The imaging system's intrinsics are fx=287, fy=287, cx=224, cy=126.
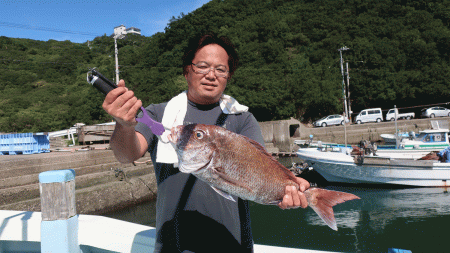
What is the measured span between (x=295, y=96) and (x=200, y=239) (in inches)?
1587

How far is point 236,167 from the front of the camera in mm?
1455

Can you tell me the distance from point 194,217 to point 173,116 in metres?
0.60

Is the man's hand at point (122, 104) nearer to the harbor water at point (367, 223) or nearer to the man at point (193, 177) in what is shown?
the man at point (193, 177)

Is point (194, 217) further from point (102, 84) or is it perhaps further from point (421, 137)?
point (421, 137)

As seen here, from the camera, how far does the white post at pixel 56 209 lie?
2.20 m

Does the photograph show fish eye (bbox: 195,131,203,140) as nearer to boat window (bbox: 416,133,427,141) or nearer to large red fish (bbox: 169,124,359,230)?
large red fish (bbox: 169,124,359,230)

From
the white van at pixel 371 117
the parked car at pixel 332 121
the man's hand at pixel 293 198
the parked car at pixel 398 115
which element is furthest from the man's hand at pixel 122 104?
the parked car at pixel 398 115

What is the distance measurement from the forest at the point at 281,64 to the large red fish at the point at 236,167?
112 feet

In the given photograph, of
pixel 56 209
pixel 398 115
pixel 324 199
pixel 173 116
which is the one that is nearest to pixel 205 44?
pixel 173 116

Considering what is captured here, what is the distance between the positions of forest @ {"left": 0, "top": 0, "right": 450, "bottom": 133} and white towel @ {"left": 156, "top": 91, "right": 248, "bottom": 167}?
33.7 metres

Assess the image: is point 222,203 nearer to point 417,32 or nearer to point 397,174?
point 397,174

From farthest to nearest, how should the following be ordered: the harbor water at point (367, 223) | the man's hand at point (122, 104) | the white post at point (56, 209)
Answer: the harbor water at point (367, 223) < the white post at point (56, 209) < the man's hand at point (122, 104)

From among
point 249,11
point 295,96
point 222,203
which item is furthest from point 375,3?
point 222,203

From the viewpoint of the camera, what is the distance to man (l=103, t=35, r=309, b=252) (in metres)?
1.60
